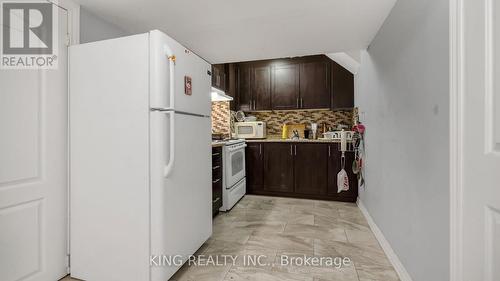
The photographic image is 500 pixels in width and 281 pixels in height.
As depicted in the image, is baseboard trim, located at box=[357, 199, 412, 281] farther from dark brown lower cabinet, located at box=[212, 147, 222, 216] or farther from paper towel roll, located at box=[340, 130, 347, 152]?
dark brown lower cabinet, located at box=[212, 147, 222, 216]

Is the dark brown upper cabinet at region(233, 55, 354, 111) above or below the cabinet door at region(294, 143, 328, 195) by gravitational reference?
above

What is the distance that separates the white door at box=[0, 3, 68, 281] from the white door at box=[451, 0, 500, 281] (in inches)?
89.5

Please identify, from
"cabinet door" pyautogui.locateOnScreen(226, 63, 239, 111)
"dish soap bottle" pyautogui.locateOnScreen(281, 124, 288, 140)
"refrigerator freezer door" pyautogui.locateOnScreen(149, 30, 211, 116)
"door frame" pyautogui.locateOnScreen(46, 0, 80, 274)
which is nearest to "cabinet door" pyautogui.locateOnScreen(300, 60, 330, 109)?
"dish soap bottle" pyautogui.locateOnScreen(281, 124, 288, 140)

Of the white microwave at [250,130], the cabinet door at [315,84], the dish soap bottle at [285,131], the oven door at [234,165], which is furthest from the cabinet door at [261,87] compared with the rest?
the oven door at [234,165]

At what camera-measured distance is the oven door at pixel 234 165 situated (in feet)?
10.5

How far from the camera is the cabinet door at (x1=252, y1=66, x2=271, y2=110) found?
4.18 meters

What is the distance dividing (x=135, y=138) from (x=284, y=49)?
1.96 m

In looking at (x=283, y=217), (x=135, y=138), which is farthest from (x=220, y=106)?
(x=135, y=138)

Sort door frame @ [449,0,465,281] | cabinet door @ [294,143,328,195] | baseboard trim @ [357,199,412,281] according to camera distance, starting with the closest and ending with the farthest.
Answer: door frame @ [449,0,465,281] → baseboard trim @ [357,199,412,281] → cabinet door @ [294,143,328,195]

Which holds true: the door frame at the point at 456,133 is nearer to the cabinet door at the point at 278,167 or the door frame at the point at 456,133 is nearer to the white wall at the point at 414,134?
the white wall at the point at 414,134

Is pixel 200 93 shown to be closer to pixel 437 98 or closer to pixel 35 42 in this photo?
pixel 35 42

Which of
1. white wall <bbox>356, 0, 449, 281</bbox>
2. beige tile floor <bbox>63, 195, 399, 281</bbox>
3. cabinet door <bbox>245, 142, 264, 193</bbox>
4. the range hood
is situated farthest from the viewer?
cabinet door <bbox>245, 142, 264, 193</bbox>

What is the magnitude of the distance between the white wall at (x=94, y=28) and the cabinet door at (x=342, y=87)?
3053 millimetres

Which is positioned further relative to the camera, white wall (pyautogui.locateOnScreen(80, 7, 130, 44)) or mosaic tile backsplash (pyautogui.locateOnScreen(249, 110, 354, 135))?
mosaic tile backsplash (pyautogui.locateOnScreen(249, 110, 354, 135))
